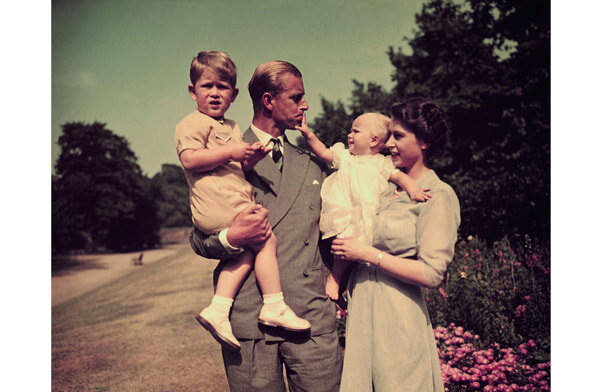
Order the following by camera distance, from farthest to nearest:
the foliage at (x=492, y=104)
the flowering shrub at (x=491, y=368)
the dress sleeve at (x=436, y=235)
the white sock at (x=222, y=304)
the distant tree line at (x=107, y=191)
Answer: the distant tree line at (x=107, y=191) < the foliage at (x=492, y=104) < the flowering shrub at (x=491, y=368) < the white sock at (x=222, y=304) < the dress sleeve at (x=436, y=235)

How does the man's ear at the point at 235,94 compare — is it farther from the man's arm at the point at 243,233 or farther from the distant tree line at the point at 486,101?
the distant tree line at the point at 486,101

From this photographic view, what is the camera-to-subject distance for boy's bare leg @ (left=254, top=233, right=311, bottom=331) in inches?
91.4

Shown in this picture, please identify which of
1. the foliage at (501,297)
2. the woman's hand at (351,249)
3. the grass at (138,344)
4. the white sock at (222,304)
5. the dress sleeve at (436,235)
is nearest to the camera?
the dress sleeve at (436,235)

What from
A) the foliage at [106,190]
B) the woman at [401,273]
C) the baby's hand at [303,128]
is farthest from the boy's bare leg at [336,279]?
the foliage at [106,190]

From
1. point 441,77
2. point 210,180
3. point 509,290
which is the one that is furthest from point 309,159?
point 441,77

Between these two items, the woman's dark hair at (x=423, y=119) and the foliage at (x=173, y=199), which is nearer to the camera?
the woman's dark hair at (x=423, y=119)

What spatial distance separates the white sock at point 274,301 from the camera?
2346 millimetres

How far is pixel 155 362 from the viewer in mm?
6824

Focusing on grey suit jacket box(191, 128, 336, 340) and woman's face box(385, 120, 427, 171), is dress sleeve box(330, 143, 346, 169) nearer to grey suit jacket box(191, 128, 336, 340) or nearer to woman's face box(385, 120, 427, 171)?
grey suit jacket box(191, 128, 336, 340)

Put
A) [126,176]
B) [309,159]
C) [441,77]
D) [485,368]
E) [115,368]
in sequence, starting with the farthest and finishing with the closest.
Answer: [126,176], [441,77], [115,368], [485,368], [309,159]

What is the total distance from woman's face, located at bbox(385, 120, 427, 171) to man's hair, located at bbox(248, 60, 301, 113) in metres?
0.63

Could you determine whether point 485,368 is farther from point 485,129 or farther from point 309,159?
point 485,129

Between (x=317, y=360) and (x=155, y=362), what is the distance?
518cm

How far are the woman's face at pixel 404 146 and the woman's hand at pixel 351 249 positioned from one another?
480mm
